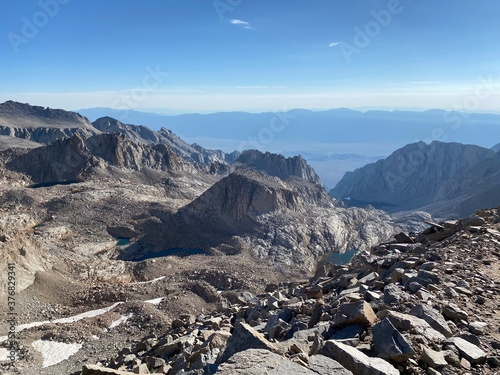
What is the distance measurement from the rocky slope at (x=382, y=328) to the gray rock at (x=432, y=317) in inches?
0.9

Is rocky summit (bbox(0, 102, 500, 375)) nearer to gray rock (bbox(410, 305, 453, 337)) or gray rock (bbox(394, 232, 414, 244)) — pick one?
gray rock (bbox(410, 305, 453, 337))

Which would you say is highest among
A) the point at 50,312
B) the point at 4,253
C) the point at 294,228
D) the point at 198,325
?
the point at 198,325

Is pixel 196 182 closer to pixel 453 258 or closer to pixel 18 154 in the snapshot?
pixel 18 154

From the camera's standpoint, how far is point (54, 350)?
100ft

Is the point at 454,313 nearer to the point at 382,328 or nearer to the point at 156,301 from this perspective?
the point at 382,328

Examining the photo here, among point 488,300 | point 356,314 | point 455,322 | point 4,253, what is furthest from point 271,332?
point 4,253

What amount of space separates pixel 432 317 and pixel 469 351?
1.32m

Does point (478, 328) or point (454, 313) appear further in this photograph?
point (454, 313)

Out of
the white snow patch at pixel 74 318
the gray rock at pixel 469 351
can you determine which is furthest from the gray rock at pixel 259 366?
the white snow patch at pixel 74 318

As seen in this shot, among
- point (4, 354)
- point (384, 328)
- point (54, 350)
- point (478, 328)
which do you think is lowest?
point (54, 350)

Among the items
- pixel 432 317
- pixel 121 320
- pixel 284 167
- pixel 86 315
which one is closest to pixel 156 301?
pixel 121 320

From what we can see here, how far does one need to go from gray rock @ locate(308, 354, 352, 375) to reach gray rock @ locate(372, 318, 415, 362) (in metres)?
1.19

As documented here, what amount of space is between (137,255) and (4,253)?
35.5 meters

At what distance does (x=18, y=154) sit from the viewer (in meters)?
132
